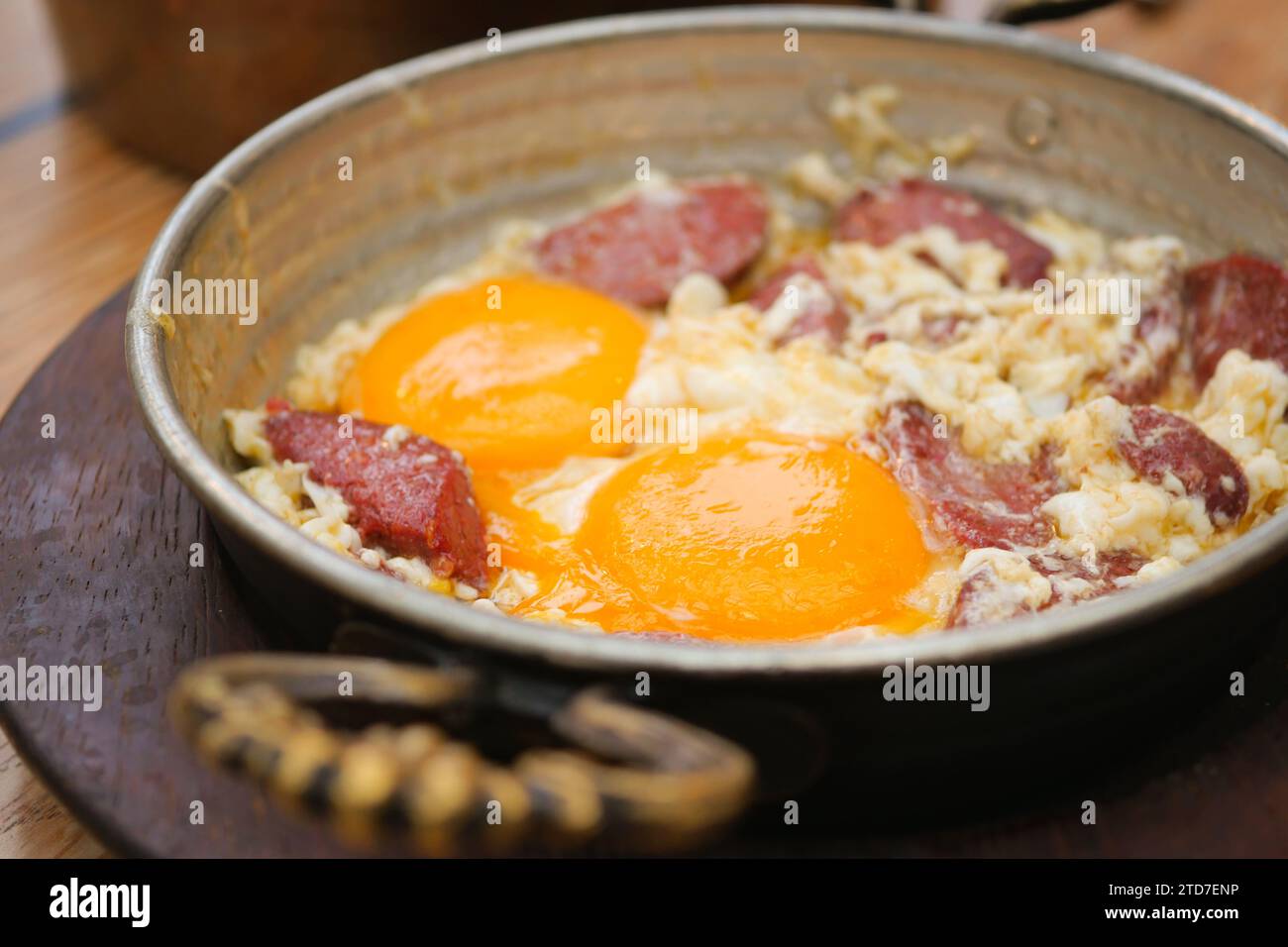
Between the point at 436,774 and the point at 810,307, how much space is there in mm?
1891

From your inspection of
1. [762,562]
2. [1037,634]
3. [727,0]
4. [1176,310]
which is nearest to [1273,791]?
[1037,634]

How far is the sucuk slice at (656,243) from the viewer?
329 cm

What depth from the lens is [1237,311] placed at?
2.91 meters

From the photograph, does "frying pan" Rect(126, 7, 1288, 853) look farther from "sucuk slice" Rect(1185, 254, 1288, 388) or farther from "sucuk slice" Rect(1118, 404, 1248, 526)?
"sucuk slice" Rect(1118, 404, 1248, 526)

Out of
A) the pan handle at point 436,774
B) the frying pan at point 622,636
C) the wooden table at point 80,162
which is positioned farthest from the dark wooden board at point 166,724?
the wooden table at point 80,162

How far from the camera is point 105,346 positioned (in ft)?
9.84

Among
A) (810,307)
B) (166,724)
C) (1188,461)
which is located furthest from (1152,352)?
(166,724)

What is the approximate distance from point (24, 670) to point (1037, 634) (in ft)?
5.40

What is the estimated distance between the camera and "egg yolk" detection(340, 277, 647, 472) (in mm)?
2828

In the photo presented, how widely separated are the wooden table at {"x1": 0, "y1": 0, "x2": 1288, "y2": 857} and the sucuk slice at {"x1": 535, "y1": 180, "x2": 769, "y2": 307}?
4.72ft

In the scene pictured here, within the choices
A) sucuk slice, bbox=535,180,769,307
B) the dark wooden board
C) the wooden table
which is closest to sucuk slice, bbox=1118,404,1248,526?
the dark wooden board

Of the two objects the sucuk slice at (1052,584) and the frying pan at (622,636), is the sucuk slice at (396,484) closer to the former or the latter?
the frying pan at (622,636)

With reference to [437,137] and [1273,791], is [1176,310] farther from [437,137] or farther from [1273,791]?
[437,137]

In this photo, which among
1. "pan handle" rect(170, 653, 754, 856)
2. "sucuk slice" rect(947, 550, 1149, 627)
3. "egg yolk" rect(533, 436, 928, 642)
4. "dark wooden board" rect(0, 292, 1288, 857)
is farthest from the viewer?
"egg yolk" rect(533, 436, 928, 642)
